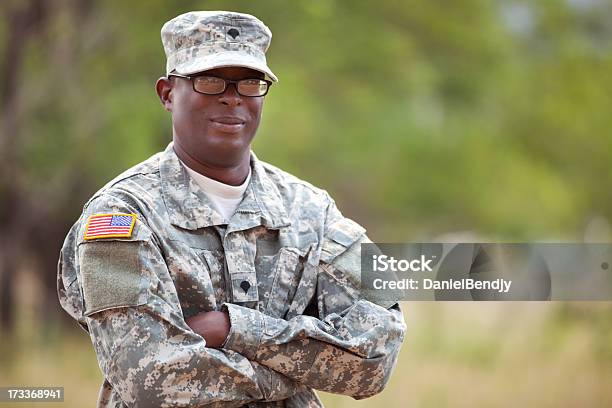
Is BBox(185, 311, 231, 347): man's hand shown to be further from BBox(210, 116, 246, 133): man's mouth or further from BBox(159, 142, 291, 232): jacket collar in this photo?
BBox(210, 116, 246, 133): man's mouth

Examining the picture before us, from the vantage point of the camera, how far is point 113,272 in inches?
92.0

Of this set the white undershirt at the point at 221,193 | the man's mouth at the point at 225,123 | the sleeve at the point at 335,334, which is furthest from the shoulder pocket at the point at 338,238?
the man's mouth at the point at 225,123

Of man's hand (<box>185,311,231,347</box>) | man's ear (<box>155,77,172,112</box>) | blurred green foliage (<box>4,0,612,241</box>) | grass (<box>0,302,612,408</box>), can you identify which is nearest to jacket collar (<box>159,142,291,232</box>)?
man's ear (<box>155,77,172,112</box>)

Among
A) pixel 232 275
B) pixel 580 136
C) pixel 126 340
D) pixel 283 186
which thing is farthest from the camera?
pixel 580 136

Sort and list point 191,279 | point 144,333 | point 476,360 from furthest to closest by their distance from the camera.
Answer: point 476,360 → point 191,279 → point 144,333

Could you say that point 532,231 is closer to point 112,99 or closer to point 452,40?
point 452,40

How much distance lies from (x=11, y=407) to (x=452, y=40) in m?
6.52

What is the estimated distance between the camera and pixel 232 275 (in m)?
2.47

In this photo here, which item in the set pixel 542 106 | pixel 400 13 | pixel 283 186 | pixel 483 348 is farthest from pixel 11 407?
pixel 542 106

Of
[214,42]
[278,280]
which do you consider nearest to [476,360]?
[278,280]

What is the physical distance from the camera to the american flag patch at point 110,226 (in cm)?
234

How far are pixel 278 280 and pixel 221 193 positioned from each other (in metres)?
0.27

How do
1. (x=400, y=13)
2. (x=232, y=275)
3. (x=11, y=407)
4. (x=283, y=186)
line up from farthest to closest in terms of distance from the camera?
(x=400, y=13)
(x=11, y=407)
(x=283, y=186)
(x=232, y=275)

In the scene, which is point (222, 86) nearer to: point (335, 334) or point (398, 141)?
Answer: point (335, 334)
